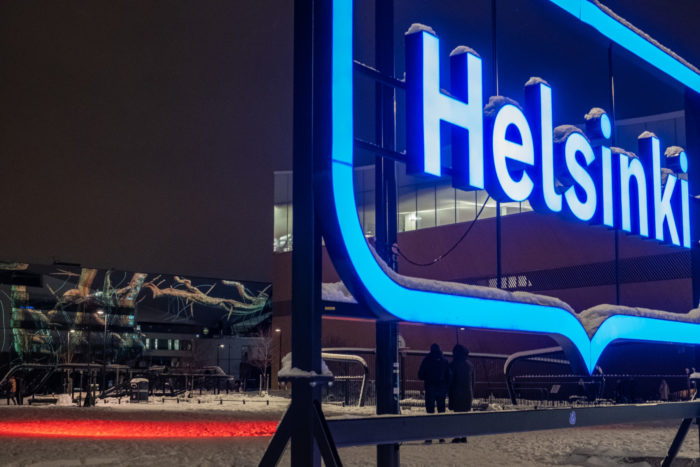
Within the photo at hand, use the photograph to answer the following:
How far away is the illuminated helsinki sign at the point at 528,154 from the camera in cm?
482

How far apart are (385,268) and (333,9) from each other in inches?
57.3

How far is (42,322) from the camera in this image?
8075 centimetres

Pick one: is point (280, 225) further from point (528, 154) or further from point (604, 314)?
point (528, 154)

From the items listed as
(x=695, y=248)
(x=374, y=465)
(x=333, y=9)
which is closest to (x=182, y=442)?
(x=374, y=465)

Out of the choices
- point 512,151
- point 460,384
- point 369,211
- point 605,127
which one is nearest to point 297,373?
point 512,151

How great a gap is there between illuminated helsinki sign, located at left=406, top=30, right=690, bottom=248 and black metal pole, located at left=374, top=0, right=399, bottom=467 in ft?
2.65

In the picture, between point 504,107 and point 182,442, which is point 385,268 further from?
point 182,442

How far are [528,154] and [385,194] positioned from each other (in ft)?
3.94

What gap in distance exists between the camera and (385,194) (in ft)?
20.6

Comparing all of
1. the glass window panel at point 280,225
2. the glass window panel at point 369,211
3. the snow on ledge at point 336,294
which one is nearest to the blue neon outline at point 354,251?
the snow on ledge at point 336,294

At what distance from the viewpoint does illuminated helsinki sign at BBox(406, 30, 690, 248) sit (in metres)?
4.82

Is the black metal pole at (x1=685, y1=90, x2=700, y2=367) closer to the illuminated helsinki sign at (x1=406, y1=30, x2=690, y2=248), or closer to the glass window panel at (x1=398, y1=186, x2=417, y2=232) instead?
the illuminated helsinki sign at (x1=406, y1=30, x2=690, y2=248)

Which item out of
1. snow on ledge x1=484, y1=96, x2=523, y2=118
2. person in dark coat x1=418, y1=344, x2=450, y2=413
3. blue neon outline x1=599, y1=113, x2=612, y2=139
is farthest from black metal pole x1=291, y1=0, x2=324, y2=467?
person in dark coat x1=418, y1=344, x2=450, y2=413

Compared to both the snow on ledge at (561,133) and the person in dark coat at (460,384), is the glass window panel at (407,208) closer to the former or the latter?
the person in dark coat at (460,384)
